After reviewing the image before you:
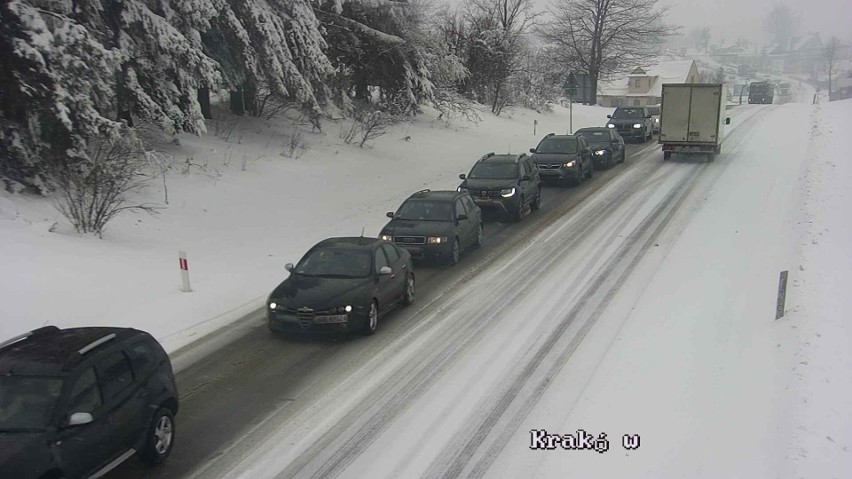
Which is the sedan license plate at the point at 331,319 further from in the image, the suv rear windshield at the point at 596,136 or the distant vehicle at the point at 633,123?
the distant vehicle at the point at 633,123

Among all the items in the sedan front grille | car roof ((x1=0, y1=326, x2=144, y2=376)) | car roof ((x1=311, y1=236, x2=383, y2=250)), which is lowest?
the sedan front grille

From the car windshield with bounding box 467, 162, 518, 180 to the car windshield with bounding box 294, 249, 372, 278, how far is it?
8914mm

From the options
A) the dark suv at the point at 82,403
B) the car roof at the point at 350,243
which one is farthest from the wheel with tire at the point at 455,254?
the dark suv at the point at 82,403

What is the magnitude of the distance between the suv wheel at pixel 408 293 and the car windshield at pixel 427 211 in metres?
3.00

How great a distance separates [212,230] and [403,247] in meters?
5.03

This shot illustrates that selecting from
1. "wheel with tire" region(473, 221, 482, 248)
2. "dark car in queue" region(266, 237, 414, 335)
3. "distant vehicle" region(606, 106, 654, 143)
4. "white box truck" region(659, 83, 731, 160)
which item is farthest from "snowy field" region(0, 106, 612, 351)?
"distant vehicle" region(606, 106, 654, 143)

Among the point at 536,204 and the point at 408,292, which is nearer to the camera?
the point at 408,292

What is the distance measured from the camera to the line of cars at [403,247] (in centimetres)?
1040

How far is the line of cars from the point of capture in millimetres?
10398

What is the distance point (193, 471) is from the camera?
6879 millimetres

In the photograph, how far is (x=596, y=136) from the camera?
29312mm

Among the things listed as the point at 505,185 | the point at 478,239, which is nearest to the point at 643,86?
the point at 505,185

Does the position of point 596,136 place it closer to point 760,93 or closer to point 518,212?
point 518,212

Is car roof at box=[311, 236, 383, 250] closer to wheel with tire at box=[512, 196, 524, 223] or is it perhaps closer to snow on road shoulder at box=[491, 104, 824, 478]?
snow on road shoulder at box=[491, 104, 824, 478]
